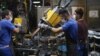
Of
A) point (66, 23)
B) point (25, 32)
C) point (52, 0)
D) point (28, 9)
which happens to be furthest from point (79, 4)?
point (66, 23)

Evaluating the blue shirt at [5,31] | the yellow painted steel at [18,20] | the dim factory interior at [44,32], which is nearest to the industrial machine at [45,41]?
the dim factory interior at [44,32]

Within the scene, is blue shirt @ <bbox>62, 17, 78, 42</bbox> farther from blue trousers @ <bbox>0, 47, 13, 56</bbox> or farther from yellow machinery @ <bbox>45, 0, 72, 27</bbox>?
blue trousers @ <bbox>0, 47, 13, 56</bbox>

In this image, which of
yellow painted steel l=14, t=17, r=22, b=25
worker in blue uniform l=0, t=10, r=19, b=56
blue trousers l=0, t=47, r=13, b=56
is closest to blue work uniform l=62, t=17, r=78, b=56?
worker in blue uniform l=0, t=10, r=19, b=56

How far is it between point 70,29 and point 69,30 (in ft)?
0.11

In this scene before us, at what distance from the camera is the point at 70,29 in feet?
27.2

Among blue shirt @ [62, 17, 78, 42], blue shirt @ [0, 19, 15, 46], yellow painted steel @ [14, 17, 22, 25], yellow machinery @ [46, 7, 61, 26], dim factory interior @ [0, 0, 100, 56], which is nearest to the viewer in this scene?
blue shirt @ [62, 17, 78, 42]

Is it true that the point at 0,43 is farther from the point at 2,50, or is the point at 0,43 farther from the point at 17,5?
the point at 17,5

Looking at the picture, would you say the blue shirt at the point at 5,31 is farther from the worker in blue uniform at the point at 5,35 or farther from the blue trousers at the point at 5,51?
the blue trousers at the point at 5,51

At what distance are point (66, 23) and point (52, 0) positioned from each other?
357 cm

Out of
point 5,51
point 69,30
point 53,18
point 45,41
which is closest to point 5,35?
point 5,51

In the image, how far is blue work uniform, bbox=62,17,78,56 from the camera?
8213 mm

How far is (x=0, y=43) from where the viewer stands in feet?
28.5

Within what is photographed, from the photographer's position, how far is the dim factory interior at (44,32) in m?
8.47

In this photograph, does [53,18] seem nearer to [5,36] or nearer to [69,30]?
[69,30]
